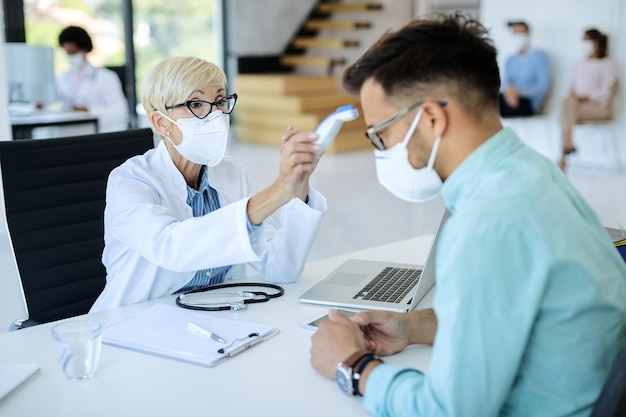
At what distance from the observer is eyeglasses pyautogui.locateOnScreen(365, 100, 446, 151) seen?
1202mm

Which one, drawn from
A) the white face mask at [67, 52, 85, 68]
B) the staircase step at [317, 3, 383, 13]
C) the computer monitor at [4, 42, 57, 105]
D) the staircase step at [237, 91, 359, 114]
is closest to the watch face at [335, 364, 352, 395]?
the computer monitor at [4, 42, 57, 105]

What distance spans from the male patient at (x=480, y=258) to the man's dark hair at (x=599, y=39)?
6.37 m

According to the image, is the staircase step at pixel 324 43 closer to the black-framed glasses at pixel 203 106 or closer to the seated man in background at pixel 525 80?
the seated man in background at pixel 525 80

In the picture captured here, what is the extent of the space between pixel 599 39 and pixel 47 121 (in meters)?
4.93

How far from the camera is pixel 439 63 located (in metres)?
1.18

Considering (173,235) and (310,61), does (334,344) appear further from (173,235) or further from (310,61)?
(310,61)

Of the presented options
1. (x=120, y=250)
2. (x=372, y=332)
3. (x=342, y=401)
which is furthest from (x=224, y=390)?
(x=120, y=250)

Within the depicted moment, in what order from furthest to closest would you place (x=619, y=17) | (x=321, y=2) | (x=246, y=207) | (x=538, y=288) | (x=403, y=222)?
(x=321, y=2), (x=619, y=17), (x=403, y=222), (x=246, y=207), (x=538, y=288)

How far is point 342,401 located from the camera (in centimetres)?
122

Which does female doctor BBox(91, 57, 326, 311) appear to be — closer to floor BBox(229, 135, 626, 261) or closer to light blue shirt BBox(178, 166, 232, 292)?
light blue shirt BBox(178, 166, 232, 292)

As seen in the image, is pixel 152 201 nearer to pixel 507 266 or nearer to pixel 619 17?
pixel 507 266

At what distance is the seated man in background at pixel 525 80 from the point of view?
756cm

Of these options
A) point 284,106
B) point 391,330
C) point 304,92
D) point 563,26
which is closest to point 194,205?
point 391,330

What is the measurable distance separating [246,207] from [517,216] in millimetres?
748
